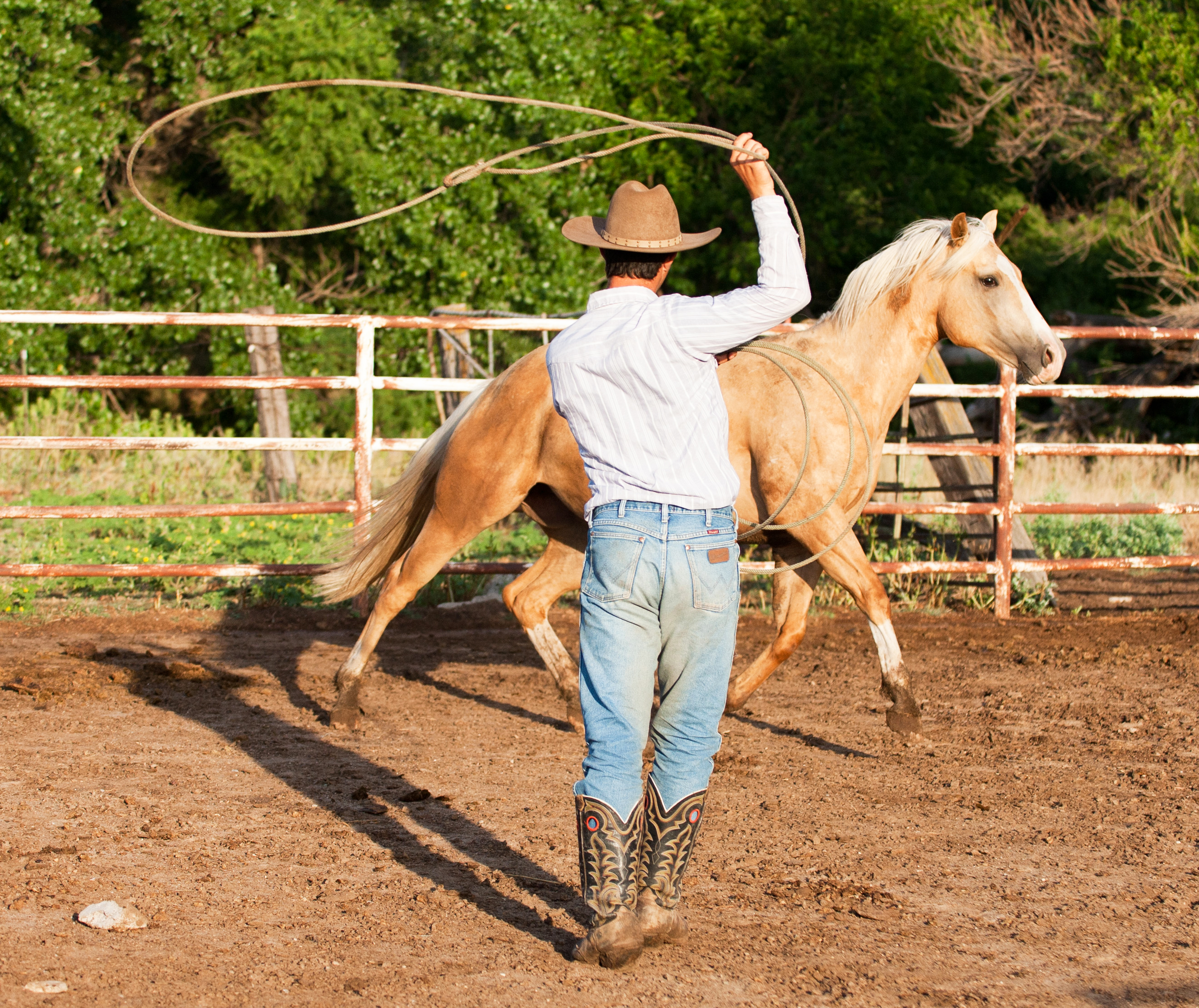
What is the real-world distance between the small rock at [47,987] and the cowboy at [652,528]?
3.78 ft

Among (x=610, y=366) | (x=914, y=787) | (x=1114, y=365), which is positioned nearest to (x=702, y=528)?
(x=610, y=366)

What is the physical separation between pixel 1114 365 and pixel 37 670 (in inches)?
526

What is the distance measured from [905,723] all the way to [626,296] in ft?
9.15

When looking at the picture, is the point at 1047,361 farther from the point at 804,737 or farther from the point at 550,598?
the point at 550,598

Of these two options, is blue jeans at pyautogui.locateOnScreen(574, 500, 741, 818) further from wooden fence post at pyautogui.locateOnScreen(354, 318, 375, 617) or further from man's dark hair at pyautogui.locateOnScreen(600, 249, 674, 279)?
wooden fence post at pyautogui.locateOnScreen(354, 318, 375, 617)

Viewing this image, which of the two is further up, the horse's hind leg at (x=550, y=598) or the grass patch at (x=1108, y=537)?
the horse's hind leg at (x=550, y=598)

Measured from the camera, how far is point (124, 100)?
1589cm

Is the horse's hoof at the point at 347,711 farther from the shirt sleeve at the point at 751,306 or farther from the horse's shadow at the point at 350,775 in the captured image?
the shirt sleeve at the point at 751,306

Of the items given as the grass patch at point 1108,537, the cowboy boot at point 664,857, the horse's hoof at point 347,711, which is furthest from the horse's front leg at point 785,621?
the grass patch at point 1108,537

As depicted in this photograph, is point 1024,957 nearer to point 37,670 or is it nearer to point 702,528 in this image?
point 702,528

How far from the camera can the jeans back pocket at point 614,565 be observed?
8.99ft

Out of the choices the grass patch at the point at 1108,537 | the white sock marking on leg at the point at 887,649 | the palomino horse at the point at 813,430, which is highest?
the palomino horse at the point at 813,430

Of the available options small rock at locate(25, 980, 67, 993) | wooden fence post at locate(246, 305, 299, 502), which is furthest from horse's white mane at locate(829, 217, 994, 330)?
wooden fence post at locate(246, 305, 299, 502)

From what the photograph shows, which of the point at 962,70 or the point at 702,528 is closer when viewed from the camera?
the point at 702,528
